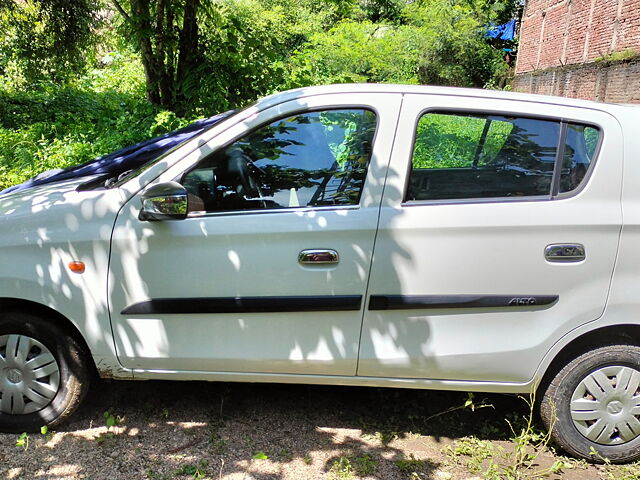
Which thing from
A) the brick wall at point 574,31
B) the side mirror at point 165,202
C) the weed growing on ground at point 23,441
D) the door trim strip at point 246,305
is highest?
the brick wall at point 574,31

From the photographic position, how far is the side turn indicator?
2707 millimetres

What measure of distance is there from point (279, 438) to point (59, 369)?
124 cm

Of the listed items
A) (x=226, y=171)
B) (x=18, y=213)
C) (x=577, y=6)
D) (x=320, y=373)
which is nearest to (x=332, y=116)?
(x=226, y=171)

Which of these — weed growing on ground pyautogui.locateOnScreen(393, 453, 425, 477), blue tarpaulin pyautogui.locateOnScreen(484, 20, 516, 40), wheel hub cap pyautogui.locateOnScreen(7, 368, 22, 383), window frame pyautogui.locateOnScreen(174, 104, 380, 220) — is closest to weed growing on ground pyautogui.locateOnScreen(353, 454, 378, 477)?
weed growing on ground pyautogui.locateOnScreen(393, 453, 425, 477)

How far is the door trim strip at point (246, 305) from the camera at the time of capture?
2670mm

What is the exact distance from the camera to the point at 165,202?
2617 mm

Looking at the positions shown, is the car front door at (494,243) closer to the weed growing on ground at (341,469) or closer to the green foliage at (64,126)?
the weed growing on ground at (341,469)

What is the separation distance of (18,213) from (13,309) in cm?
51

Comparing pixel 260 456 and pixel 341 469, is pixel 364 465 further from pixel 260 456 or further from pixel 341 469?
pixel 260 456

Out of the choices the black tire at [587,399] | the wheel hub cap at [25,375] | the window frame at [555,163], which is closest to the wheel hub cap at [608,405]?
the black tire at [587,399]

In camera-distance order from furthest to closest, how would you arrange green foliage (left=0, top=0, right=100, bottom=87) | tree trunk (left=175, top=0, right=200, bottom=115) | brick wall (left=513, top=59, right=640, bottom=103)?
brick wall (left=513, top=59, right=640, bottom=103), green foliage (left=0, top=0, right=100, bottom=87), tree trunk (left=175, top=0, right=200, bottom=115)

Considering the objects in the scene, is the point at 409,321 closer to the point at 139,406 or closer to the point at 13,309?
the point at 139,406

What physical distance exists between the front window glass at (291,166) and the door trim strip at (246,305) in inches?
18.2

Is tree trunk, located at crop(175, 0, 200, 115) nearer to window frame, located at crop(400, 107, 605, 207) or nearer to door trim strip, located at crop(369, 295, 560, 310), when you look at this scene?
window frame, located at crop(400, 107, 605, 207)
